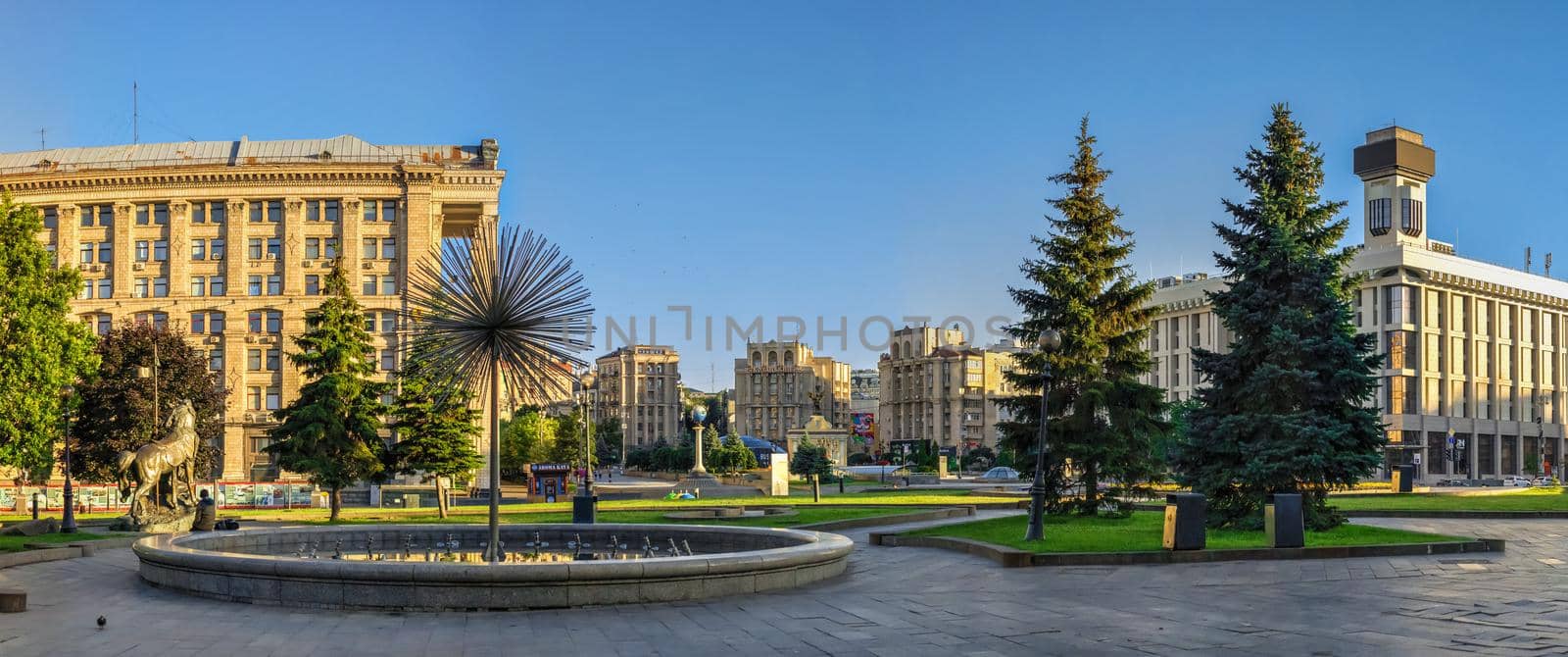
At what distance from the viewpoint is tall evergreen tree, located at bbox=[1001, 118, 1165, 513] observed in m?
30.2

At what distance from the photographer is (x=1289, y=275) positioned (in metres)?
26.6

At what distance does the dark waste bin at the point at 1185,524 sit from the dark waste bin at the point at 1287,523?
5.50ft

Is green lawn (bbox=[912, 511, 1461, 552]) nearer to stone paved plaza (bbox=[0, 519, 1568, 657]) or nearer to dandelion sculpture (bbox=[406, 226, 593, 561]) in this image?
stone paved plaza (bbox=[0, 519, 1568, 657])

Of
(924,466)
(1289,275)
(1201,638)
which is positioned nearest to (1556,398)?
(924,466)

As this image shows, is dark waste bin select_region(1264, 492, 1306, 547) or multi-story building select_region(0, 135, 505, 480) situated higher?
multi-story building select_region(0, 135, 505, 480)

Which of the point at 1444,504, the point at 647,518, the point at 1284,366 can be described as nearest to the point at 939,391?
the point at 1444,504

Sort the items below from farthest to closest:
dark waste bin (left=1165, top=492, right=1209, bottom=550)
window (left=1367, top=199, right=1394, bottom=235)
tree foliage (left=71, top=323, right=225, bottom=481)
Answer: window (left=1367, top=199, right=1394, bottom=235), tree foliage (left=71, top=323, right=225, bottom=481), dark waste bin (left=1165, top=492, right=1209, bottom=550)

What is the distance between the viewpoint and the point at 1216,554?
67.1 feet

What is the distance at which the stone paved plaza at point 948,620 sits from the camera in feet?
39.6

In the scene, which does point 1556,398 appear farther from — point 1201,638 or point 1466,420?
point 1201,638

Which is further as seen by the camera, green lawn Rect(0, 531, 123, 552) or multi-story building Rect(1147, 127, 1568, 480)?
multi-story building Rect(1147, 127, 1568, 480)

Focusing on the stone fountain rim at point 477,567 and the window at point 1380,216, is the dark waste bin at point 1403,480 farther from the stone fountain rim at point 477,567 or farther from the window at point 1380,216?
the window at point 1380,216

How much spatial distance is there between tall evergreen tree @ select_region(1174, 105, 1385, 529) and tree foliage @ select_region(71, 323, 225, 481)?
39560 millimetres

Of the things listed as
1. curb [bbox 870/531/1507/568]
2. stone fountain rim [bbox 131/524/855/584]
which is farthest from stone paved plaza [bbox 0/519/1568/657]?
curb [bbox 870/531/1507/568]
